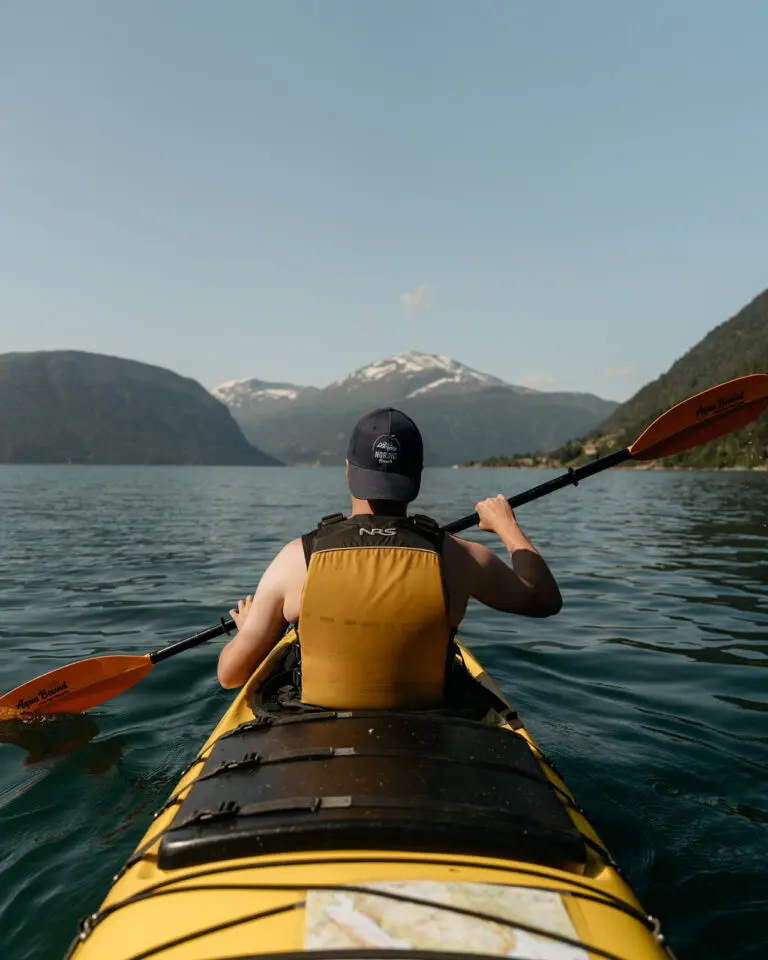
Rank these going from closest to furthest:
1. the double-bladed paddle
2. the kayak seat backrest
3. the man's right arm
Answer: the kayak seat backrest
the man's right arm
the double-bladed paddle

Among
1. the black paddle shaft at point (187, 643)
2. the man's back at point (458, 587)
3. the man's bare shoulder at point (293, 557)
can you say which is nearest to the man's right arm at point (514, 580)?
the man's back at point (458, 587)

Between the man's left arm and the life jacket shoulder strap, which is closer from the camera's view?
the life jacket shoulder strap

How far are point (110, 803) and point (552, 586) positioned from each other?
3.81 metres

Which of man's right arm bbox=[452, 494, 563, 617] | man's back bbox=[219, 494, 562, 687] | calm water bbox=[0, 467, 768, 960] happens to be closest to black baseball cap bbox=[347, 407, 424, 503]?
man's back bbox=[219, 494, 562, 687]

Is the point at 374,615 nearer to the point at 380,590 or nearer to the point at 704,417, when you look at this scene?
the point at 380,590

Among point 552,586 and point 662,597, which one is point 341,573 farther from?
point 662,597

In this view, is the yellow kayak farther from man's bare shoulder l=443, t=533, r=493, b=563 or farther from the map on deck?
man's bare shoulder l=443, t=533, r=493, b=563

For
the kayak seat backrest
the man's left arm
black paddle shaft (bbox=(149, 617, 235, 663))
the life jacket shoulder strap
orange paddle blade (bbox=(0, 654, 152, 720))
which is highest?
the life jacket shoulder strap

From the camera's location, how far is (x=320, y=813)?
2707 mm

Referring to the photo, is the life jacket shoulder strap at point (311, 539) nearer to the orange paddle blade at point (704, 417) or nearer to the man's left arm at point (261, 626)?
the man's left arm at point (261, 626)

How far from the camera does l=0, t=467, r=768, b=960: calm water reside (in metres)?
4.17

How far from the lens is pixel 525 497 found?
21.5 feet

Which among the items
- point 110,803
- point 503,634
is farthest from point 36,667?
point 503,634

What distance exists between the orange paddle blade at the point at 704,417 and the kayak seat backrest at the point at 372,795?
4.79 meters
